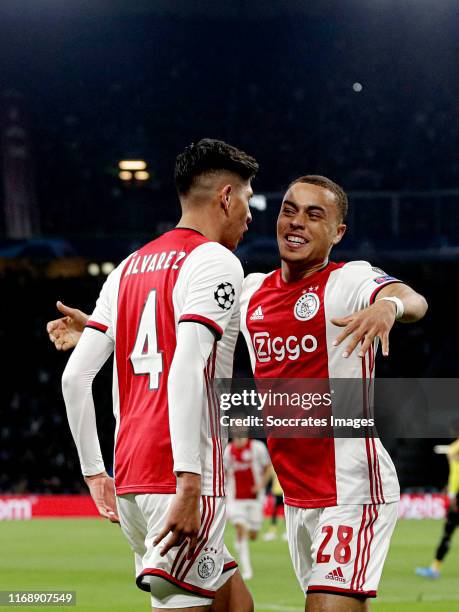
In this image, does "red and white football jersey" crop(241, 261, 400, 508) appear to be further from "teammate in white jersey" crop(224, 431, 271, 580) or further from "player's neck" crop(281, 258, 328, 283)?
"teammate in white jersey" crop(224, 431, 271, 580)

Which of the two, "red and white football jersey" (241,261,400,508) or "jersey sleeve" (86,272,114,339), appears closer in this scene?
"jersey sleeve" (86,272,114,339)

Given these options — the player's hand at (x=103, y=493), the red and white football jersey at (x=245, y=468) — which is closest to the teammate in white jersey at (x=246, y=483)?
the red and white football jersey at (x=245, y=468)

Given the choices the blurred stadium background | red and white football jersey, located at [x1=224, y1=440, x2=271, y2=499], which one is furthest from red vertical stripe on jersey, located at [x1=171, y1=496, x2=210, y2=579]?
the blurred stadium background

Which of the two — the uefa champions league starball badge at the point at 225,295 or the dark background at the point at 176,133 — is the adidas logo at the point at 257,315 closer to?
the uefa champions league starball badge at the point at 225,295

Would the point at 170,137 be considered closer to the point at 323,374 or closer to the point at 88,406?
the point at 323,374

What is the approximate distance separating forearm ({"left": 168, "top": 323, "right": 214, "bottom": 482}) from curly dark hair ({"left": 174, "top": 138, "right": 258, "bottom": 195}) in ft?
2.10

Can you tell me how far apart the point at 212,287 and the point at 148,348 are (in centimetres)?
32

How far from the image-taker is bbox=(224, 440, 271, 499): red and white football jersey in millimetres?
13055

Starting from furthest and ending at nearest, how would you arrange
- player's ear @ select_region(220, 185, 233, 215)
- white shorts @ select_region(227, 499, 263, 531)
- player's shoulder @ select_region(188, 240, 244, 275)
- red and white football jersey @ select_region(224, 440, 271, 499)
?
red and white football jersey @ select_region(224, 440, 271, 499), white shorts @ select_region(227, 499, 263, 531), player's ear @ select_region(220, 185, 233, 215), player's shoulder @ select_region(188, 240, 244, 275)

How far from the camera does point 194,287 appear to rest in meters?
3.10

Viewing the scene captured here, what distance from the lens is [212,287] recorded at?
3092 millimetres

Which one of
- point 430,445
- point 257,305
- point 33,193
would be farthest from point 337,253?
point 257,305

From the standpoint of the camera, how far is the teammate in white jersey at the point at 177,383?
3.01 m

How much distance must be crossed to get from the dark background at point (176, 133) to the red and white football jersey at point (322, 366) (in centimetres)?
1842
